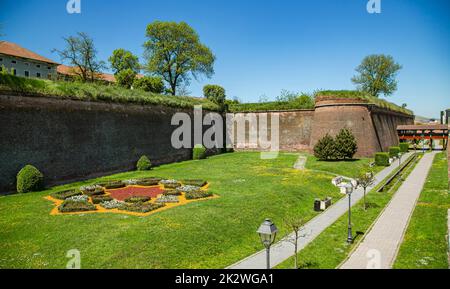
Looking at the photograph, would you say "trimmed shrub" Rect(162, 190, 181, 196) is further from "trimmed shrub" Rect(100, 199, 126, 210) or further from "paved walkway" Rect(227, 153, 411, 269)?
"paved walkway" Rect(227, 153, 411, 269)

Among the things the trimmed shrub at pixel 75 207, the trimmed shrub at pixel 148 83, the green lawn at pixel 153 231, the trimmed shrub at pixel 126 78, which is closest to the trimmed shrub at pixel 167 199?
the green lawn at pixel 153 231

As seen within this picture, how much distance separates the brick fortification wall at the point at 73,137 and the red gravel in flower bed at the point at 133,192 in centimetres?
510

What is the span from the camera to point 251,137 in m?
40.6

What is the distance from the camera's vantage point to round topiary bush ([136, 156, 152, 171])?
2601 cm

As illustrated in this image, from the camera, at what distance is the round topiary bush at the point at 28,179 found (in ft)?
57.6

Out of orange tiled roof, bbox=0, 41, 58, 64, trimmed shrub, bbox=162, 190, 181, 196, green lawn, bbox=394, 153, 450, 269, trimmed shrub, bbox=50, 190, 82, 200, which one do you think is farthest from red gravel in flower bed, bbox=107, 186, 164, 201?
orange tiled roof, bbox=0, 41, 58, 64

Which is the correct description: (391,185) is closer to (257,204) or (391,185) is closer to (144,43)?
(257,204)

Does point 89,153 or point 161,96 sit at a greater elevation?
point 161,96

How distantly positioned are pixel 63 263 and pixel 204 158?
25070mm

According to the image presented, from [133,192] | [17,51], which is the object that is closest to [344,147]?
[133,192]

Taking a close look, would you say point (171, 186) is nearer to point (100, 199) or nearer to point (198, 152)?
point (100, 199)

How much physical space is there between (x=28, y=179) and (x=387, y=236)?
18562 millimetres

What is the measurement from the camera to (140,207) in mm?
13992
